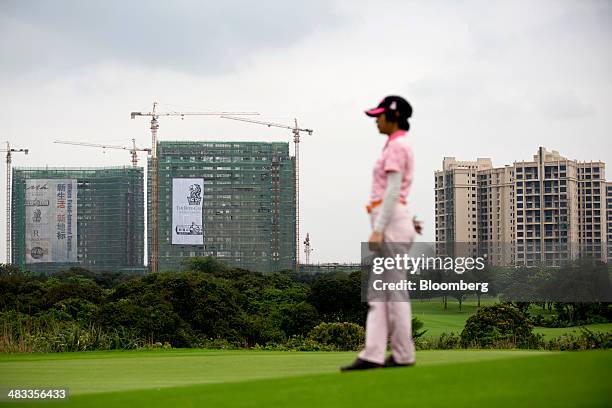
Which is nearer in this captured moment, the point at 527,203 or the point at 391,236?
the point at 391,236

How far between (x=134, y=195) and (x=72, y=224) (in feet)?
40.7

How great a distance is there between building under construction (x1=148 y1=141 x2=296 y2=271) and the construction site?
0.17m

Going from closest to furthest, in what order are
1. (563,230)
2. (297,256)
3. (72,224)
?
(563,230) → (297,256) → (72,224)

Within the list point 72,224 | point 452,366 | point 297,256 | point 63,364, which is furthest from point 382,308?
point 72,224

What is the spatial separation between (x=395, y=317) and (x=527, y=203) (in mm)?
128922

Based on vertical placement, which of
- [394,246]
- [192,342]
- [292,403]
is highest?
[394,246]

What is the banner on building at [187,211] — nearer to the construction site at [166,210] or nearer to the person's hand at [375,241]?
the construction site at [166,210]

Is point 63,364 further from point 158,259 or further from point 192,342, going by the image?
point 158,259

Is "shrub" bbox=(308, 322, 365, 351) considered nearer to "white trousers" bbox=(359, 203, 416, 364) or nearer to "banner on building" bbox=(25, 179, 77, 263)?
"white trousers" bbox=(359, 203, 416, 364)

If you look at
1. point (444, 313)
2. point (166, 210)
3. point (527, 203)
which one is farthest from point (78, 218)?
point (444, 313)

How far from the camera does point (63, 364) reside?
48.6 feet

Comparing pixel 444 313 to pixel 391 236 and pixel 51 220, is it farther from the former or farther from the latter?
pixel 51 220

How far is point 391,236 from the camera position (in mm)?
8398

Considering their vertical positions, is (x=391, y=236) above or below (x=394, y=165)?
below
